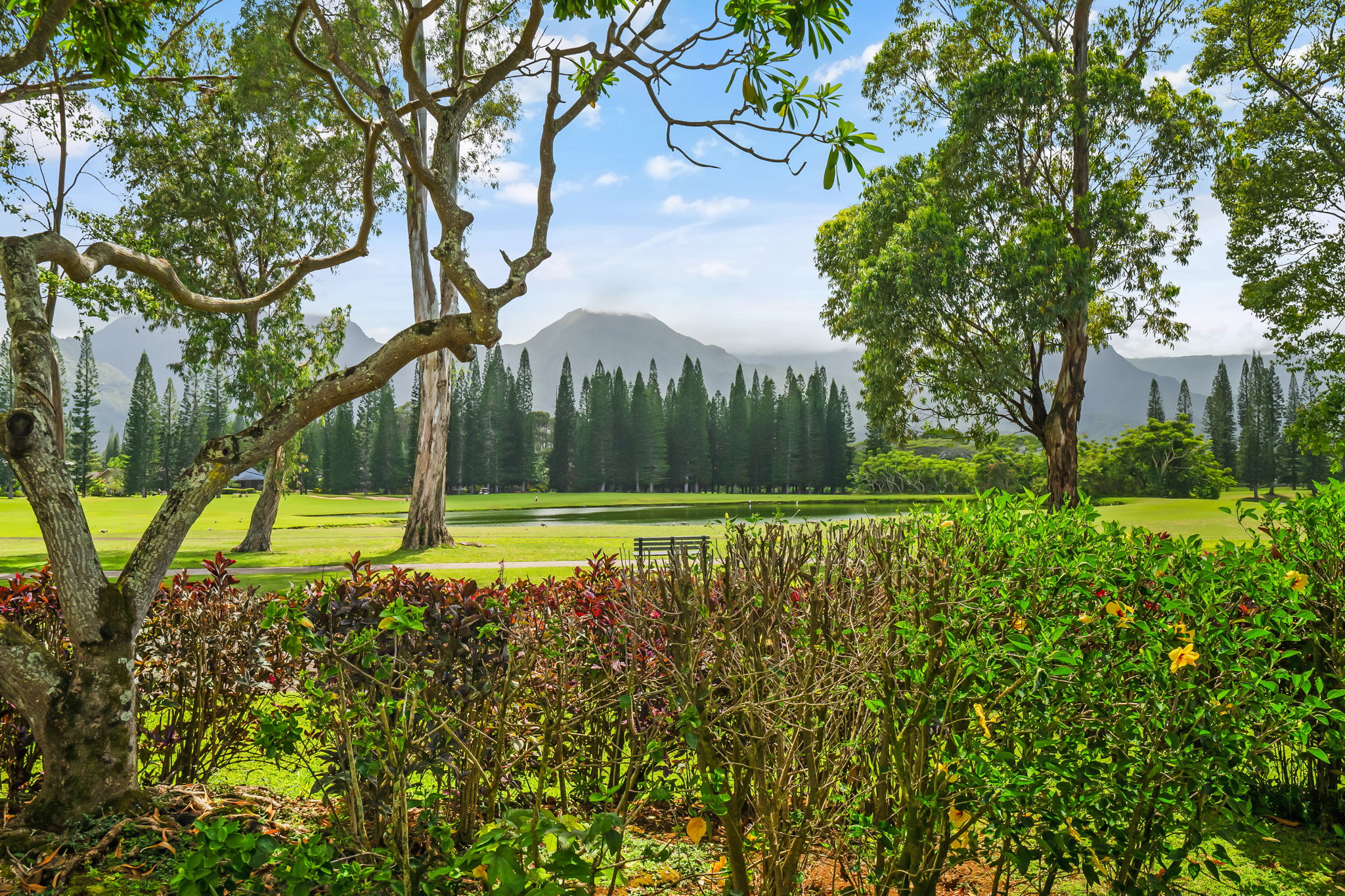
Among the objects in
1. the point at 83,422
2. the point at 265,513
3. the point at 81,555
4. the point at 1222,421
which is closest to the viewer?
the point at 81,555

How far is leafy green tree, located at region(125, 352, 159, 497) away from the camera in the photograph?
53594mm

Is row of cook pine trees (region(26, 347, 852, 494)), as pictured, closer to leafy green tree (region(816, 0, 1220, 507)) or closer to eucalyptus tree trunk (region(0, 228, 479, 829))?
leafy green tree (region(816, 0, 1220, 507))

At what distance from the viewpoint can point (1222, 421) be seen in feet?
174

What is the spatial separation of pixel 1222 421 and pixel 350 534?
2333 inches

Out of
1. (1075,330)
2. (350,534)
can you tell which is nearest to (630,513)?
(350,534)

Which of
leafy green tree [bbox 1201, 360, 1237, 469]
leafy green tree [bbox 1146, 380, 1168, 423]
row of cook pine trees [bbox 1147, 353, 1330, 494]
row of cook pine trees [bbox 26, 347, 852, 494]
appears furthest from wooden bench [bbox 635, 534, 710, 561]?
leafy green tree [bbox 1201, 360, 1237, 469]

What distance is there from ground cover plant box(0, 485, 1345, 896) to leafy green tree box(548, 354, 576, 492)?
2436 inches

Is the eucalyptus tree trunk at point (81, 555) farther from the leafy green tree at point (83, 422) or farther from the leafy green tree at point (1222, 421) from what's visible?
the leafy green tree at point (1222, 421)

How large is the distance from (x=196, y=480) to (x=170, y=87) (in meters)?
14.2

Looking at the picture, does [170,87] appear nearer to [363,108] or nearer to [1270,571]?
[363,108]

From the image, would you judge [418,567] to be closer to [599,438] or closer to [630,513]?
[630,513]

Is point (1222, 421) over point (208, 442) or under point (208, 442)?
over

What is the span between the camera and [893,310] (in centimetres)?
1573

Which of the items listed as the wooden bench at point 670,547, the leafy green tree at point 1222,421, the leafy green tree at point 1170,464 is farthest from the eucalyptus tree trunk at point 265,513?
the leafy green tree at point 1222,421
